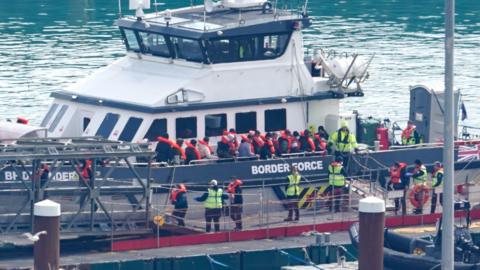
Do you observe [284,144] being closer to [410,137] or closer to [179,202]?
[179,202]

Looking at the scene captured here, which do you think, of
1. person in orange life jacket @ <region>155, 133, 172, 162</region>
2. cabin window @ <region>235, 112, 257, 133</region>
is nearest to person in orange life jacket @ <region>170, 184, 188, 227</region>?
person in orange life jacket @ <region>155, 133, 172, 162</region>

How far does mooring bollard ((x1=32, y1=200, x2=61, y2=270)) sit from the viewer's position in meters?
27.7

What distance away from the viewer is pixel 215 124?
35938 mm

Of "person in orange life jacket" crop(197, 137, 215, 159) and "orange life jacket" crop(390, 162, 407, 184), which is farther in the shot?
"orange life jacket" crop(390, 162, 407, 184)

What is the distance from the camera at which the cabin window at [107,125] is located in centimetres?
3578

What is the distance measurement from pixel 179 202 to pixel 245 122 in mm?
3604

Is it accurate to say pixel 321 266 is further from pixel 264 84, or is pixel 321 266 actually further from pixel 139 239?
pixel 264 84

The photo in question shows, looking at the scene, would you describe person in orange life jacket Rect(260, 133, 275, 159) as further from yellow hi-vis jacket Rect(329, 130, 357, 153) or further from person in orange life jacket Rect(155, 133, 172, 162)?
person in orange life jacket Rect(155, 133, 172, 162)

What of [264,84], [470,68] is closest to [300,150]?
[264,84]

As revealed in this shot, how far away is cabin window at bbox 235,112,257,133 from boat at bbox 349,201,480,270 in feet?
16.3

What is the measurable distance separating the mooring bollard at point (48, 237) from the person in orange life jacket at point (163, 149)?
7050 millimetres

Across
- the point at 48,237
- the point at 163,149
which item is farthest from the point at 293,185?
the point at 48,237

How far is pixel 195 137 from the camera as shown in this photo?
1409 inches

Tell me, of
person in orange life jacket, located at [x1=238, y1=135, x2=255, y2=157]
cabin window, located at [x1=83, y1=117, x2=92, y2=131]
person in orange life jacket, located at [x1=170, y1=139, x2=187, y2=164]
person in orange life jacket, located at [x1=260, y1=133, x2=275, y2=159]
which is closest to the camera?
person in orange life jacket, located at [x1=170, y1=139, x2=187, y2=164]
